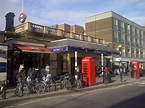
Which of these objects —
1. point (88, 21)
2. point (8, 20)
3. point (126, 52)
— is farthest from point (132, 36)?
point (8, 20)

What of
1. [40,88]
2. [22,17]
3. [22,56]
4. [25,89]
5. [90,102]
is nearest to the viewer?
[90,102]

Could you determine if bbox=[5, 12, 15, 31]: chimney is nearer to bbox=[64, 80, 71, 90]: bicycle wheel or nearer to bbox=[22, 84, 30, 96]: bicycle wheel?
bbox=[64, 80, 71, 90]: bicycle wheel

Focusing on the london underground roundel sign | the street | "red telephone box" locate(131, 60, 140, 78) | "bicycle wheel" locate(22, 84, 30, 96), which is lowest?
the street

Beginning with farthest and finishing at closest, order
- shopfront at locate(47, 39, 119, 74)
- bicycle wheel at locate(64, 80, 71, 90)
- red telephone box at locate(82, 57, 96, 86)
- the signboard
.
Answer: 1. shopfront at locate(47, 39, 119, 74)
2. red telephone box at locate(82, 57, 96, 86)
3. the signboard
4. bicycle wheel at locate(64, 80, 71, 90)

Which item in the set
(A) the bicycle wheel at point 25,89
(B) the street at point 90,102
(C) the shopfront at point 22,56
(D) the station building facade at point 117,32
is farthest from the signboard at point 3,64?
(D) the station building facade at point 117,32

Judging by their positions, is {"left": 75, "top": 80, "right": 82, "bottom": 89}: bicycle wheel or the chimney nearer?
{"left": 75, "top": 80, "right": 82, "bottom": 89}: bicycle wheel

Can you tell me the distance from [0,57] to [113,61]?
95.6 ft

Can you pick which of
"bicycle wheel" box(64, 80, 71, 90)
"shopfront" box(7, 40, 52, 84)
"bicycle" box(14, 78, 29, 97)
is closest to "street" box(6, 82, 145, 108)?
"bicycle" box(14, 78, 29, 97)

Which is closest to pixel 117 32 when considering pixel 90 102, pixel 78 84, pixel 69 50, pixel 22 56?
pixel 69 50

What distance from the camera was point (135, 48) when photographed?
177ft

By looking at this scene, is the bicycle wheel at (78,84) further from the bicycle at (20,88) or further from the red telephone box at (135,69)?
the red telephone box at (135,69)

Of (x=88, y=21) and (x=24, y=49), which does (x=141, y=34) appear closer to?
(x=88, y=21)

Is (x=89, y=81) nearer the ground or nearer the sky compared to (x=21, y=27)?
nearer the ground

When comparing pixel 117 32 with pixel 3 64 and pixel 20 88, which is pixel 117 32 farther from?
pixel 20 88
